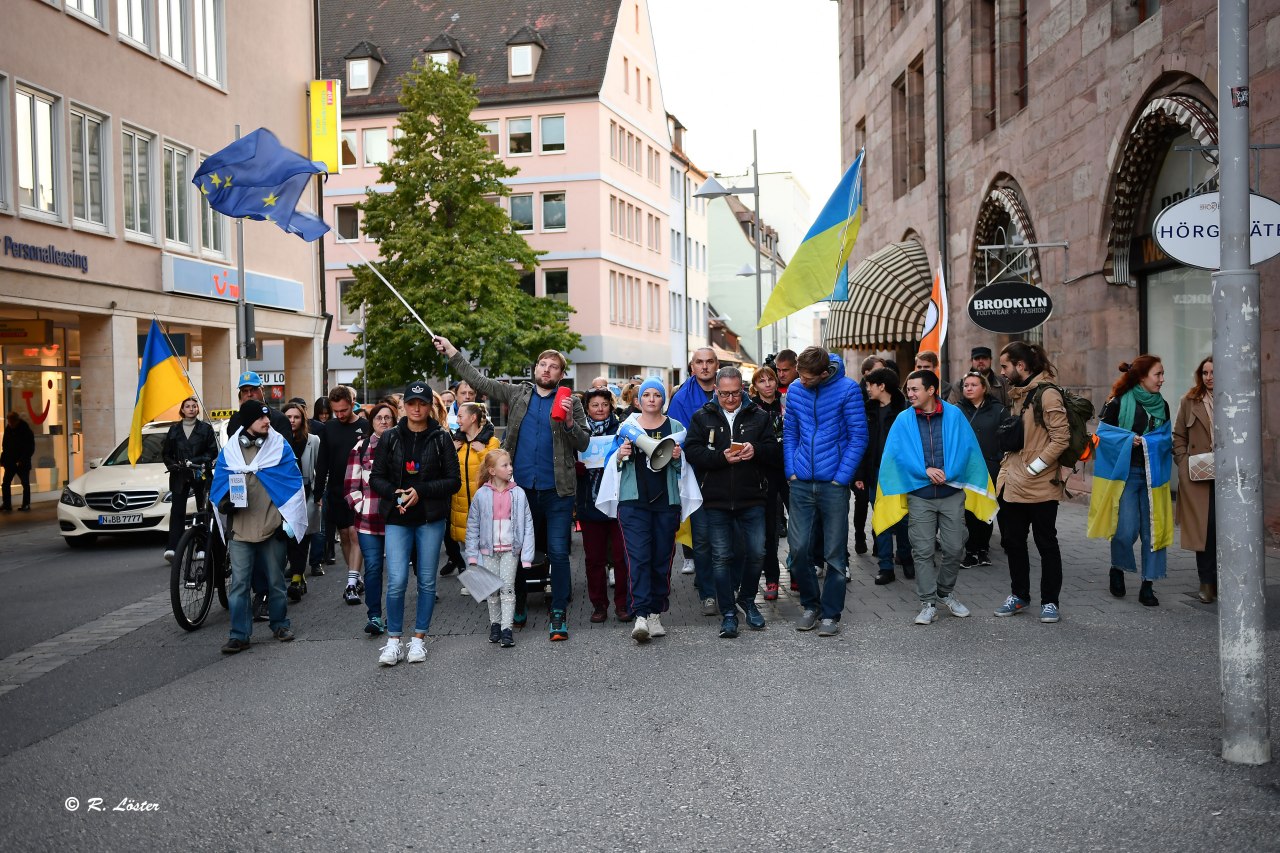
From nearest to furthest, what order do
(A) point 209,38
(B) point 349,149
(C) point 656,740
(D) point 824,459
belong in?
1. (C) point 656,740
2. (D) point 824,459
3. (A) point 209,38
4. (B) point 349,149

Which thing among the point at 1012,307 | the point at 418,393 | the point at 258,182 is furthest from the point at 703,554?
the point at 258,182

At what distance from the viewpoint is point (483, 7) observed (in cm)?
5803

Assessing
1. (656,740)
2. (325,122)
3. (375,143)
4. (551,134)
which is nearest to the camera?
(656,740)

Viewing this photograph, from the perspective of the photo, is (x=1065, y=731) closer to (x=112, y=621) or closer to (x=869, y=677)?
(x=869, y=677)

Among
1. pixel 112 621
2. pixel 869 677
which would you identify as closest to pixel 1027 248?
pixel 869 677

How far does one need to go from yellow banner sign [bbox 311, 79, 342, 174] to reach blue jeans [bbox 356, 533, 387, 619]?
885 inches

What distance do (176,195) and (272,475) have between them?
1833 cm

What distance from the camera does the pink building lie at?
54281mm

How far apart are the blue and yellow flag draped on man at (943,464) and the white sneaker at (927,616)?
0.62 metres

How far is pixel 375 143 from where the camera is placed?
2210 inches

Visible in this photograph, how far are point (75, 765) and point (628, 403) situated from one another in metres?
8.43

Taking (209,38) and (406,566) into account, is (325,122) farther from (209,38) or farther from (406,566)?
(406,566)

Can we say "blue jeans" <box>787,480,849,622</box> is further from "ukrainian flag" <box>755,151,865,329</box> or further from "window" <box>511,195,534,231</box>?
"window" <box>511,195,534,231</box>

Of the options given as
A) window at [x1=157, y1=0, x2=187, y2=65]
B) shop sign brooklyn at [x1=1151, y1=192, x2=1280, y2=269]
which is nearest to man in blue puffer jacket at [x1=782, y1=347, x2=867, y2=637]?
shop sign brooklyn at [x1=1151, y1=192, x2=1280, y2=269]
